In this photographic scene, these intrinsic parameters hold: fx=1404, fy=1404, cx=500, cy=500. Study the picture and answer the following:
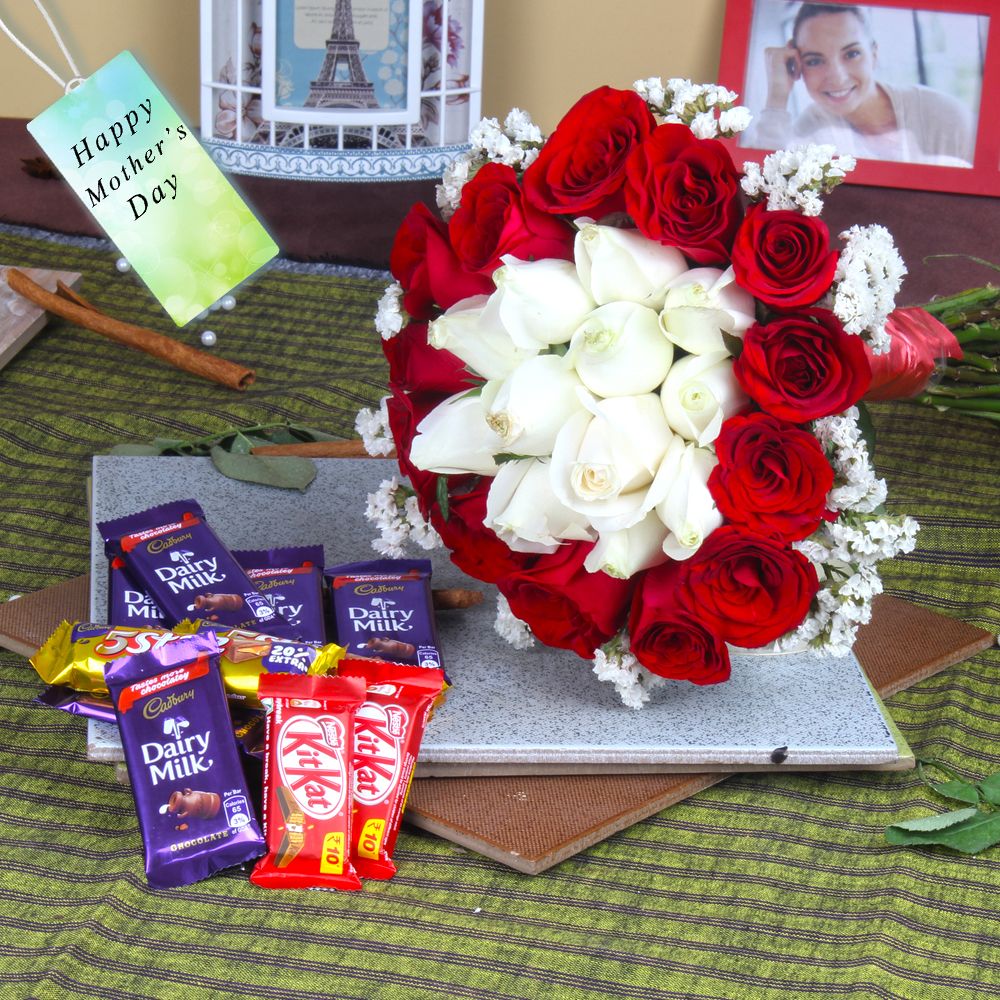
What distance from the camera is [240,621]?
0.77m

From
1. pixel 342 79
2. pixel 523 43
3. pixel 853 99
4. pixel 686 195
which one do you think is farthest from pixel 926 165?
pixel 686 195

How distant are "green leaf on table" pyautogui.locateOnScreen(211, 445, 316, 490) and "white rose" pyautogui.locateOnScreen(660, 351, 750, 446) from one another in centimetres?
40

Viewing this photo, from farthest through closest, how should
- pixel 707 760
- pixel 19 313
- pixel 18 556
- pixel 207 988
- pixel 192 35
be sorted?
pixel 192 35
pixel 19 313
pixel 18 556
pixel 707 760
pixel 207 988

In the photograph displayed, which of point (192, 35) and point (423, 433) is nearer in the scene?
point (423, 433)

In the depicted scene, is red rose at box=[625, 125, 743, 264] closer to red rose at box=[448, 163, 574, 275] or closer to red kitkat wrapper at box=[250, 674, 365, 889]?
red rose at box=[448, 163, 574, 275]

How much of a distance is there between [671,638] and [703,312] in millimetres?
169

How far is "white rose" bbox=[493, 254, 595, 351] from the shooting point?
2.26 feet

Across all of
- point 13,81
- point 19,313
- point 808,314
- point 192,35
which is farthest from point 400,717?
point 13,81

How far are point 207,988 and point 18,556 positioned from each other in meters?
0.46

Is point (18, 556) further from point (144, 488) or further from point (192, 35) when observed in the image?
point (192, 35)

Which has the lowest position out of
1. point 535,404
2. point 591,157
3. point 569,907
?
point 569,907

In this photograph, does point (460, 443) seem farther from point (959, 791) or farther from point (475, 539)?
point (959, 791)

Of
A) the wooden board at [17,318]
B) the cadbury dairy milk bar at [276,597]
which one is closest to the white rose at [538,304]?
the cadbury dairy milk bar at [276,597]

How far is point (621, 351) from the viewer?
0.67 m
